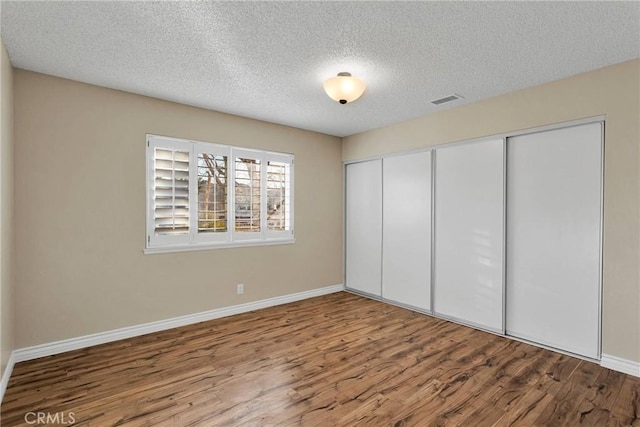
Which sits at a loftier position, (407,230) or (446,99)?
(446,99)

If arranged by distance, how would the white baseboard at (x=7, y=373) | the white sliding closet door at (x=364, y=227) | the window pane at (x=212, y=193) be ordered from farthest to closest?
1. the white sliding closet door at (x=364, y=227)
2. the window pane at (x=212, y=193)
3. the white baseboard at (x=7, y=373)

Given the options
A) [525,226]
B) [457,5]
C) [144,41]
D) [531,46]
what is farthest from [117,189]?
[525,226]

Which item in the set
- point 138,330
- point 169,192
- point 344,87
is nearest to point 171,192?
point 169,192

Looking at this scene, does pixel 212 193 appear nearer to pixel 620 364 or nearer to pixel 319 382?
pixel 319 382

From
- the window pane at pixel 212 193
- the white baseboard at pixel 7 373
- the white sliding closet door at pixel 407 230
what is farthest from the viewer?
the white sliding closet door at pixel 407 230

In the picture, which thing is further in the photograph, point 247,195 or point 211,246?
point 247,195

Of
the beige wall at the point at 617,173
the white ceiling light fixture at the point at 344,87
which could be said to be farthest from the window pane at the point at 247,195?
the beige wall at the point at 617,173

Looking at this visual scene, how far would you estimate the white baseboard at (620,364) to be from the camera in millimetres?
2584

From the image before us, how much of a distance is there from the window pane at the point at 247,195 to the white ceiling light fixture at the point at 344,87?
6.07 feet

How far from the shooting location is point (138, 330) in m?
3.41

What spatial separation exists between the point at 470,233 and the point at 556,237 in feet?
2.75

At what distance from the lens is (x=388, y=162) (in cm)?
468

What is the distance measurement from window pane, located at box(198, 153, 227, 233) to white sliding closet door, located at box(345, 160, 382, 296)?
213 centimetres

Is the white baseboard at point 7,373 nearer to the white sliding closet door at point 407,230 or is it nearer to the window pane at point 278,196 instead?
the window pane at point 278,196
